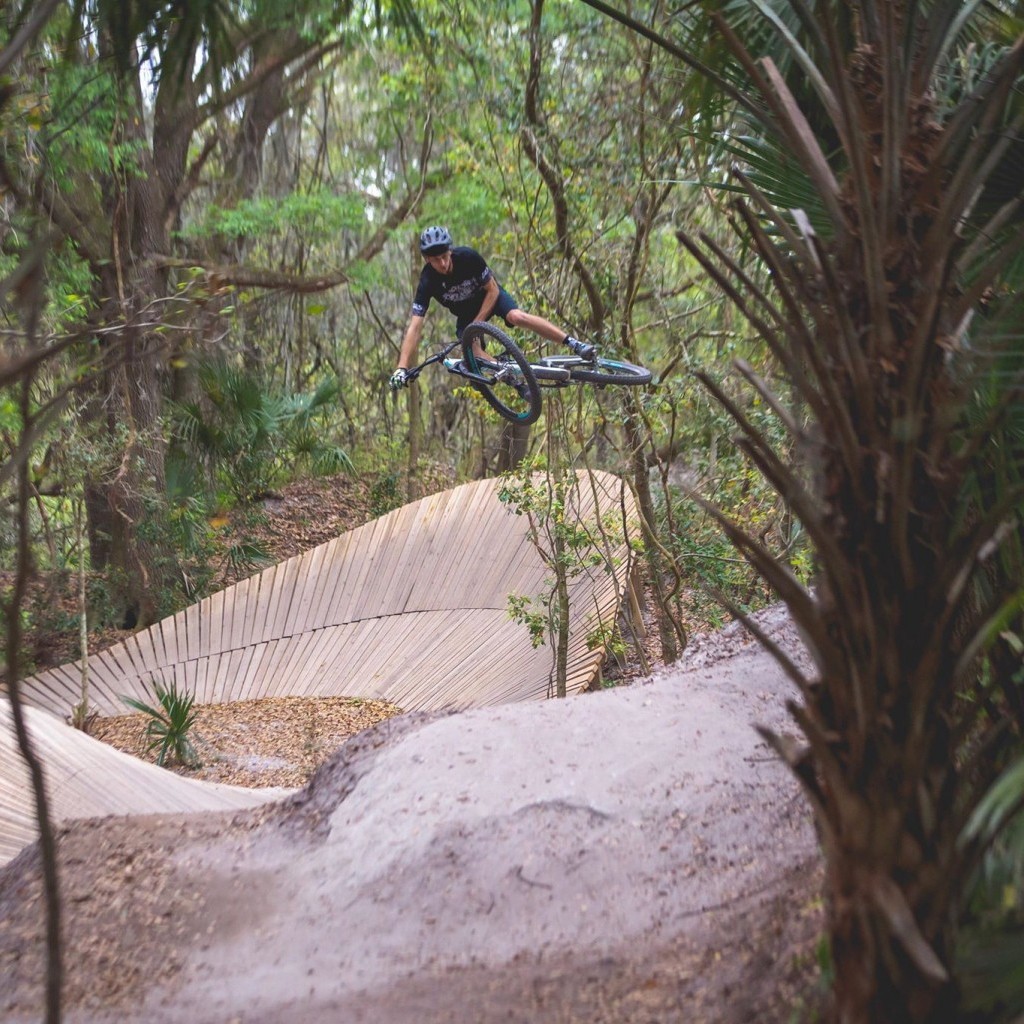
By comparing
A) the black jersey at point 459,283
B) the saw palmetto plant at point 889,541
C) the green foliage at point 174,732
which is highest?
the black jersey at point 459,283

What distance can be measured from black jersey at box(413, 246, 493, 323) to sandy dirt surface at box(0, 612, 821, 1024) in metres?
3.24

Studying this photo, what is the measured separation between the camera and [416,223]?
12664 millimetres

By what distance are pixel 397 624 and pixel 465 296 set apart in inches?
175

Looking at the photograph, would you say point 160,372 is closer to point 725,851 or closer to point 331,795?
point 331,795

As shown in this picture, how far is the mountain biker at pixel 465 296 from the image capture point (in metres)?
6.89

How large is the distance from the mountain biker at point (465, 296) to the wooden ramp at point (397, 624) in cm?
207

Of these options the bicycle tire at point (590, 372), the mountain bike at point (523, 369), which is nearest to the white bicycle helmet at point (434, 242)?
the mountain bike at point (523, 369)

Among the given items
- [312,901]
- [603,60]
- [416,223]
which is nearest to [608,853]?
[312,901]

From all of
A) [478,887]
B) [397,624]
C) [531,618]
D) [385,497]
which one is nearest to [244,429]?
[397,624]

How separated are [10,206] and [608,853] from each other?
9284 mm

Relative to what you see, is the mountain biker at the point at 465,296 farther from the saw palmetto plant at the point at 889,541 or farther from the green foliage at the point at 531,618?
the saw palmetto plant at the point at 889,541

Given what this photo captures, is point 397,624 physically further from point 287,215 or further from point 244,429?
point 287,215

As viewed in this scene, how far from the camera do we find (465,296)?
7.09m

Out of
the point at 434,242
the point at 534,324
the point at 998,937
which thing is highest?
the point at 434,242
